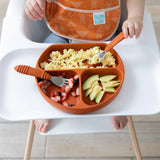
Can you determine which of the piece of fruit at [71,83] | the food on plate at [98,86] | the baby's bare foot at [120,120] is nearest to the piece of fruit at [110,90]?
the food on plate at [98,86]

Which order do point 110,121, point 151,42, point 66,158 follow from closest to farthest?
point 151,42 → point 110,121 → point 66,158

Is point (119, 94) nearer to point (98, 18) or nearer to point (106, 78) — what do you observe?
point (106, 78)

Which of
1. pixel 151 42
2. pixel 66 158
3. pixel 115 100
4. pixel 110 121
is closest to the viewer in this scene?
pixel 115 100

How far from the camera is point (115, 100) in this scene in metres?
0.71

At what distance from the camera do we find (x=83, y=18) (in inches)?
38.5

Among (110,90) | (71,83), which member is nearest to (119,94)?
(110,90)

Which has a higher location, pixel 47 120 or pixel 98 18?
pixel 98 18

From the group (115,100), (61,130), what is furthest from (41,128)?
(115,100)

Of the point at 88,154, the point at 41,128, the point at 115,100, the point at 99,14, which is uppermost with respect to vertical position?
the point at 99,14

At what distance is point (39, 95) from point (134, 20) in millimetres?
445

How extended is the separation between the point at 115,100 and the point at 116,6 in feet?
1.54

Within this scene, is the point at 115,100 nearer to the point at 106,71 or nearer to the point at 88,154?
the point at 106,71

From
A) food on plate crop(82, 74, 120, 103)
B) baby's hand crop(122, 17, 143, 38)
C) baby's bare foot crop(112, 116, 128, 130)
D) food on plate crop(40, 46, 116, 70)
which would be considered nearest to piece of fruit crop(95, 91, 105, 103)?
food on plate crop(82, 74, 120, 103)

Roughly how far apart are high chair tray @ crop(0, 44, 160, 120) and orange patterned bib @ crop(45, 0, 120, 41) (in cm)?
22
